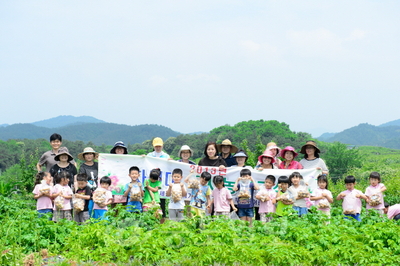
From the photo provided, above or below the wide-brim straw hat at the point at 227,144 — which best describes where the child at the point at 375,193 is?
below

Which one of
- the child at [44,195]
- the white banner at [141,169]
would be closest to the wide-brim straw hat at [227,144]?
the white banner at [141,169]

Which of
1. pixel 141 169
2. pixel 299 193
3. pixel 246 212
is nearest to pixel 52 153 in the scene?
pixel 141 169

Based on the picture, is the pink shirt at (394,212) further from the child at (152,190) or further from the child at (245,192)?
the child at (152,190)

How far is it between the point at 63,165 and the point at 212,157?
2.82 metres

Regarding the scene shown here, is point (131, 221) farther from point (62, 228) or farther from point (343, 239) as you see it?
point (343, 239)

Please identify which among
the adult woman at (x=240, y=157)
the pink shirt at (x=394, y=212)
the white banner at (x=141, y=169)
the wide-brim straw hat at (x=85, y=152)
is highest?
the wide-brim straw hat at (x=85, y=152)

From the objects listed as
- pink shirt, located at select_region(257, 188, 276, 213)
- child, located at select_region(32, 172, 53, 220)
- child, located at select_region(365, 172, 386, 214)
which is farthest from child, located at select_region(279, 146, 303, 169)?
child, located at select_region(32, 172, 53, 220)

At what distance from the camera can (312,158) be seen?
8281 mm

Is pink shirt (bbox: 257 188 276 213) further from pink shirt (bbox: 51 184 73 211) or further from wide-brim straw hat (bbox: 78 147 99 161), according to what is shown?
pink shirt (bbox: 51 184 73 211)

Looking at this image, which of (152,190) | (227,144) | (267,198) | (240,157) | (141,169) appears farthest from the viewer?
(141,169)

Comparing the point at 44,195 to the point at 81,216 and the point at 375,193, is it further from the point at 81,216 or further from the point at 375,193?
the point at 375,193

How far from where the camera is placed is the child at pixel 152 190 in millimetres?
7770

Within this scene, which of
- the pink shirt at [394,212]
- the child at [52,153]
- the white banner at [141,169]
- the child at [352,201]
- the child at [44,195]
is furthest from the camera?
the white banner at [141,169]

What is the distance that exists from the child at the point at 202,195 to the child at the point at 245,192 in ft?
1.71
